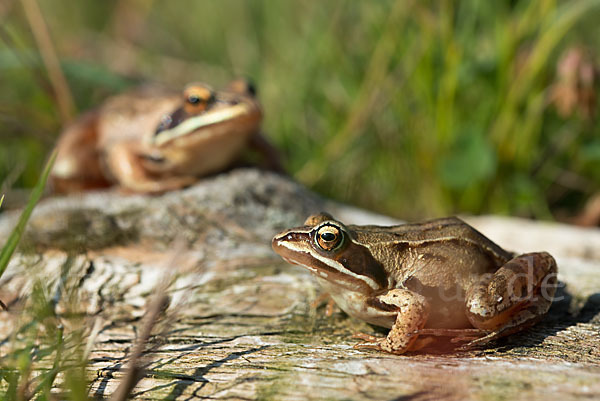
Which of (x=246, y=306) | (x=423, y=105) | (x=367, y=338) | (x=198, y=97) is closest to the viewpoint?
(x=367, y=338)

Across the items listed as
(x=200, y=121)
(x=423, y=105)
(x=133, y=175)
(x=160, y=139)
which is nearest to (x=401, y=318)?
(x=200, y=121)

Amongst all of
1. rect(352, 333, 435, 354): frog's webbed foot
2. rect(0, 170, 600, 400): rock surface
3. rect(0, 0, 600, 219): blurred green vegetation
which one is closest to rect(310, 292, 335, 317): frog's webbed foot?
rect(0, 170, 600, 400): rock surface

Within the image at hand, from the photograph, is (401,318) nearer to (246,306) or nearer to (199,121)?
(246,306)

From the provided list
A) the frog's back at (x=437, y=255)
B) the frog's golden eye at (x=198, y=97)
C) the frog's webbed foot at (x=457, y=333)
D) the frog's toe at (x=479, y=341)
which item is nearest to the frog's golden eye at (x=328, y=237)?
the frog's back at (x=437, y=255)

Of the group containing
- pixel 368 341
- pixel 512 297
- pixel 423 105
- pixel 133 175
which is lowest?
pixel 368 341

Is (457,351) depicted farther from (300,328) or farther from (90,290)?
(90,290)

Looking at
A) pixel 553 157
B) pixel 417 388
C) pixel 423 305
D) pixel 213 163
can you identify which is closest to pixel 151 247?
pixel 213 163

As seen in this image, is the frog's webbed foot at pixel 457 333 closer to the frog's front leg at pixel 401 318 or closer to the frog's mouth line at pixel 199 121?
the frog's front leg at pixel 401 318
